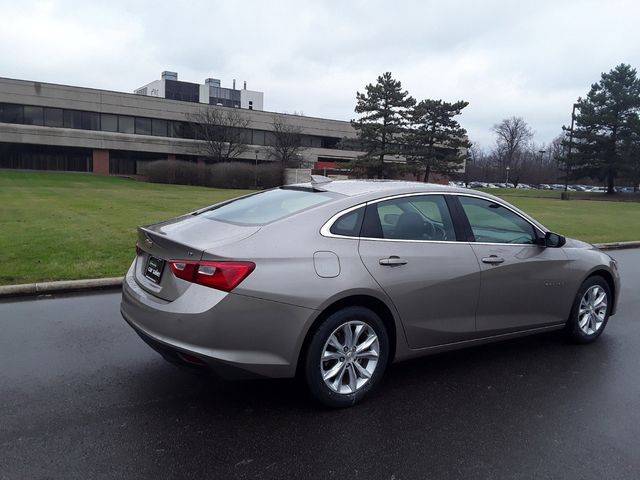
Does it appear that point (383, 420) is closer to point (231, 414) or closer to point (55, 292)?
point (231, 414)

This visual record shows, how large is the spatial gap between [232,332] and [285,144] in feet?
187

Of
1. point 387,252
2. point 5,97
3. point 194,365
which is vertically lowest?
point 194,365

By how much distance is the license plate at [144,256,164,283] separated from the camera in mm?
3596

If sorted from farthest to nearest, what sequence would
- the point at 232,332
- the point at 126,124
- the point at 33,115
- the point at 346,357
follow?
the point at 126,124 < the point at 33,115 < the point at 346,357 < the point at 232,332

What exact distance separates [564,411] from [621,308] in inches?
149

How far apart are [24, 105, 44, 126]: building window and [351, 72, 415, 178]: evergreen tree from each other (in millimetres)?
33467

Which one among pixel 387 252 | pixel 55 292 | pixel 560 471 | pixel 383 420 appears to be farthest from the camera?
pixel 55 292

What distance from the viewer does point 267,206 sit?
13.8ft

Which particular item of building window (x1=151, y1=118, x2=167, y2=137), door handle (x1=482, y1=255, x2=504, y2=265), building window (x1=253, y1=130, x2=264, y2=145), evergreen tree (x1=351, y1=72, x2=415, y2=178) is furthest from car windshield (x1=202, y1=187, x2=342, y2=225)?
building window (x1=253, y1=130, x2=264, y2=145)

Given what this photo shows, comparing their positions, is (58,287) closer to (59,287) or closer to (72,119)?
(59,287)

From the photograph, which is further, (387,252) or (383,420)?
(387,252)

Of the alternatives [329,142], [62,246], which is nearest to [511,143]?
[329,142]

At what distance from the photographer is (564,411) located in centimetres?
371

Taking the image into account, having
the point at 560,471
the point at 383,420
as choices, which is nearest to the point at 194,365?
the point at 383,420
